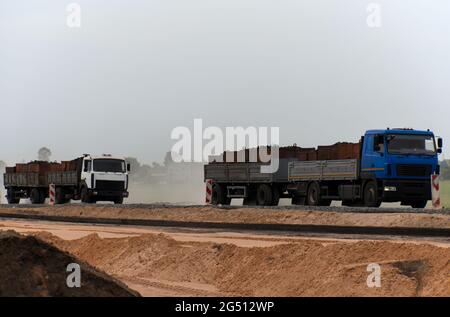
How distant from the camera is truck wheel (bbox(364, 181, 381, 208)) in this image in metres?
32.7

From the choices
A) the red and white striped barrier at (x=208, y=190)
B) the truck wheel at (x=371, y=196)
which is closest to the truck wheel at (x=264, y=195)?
the red and white striped barrier at (x=208, y=190)

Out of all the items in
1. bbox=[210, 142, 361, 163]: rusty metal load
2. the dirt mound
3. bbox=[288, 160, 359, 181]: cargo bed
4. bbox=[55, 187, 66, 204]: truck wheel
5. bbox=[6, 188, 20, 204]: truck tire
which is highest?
bbox=[210, 142, 361, 163]: rusty metal load

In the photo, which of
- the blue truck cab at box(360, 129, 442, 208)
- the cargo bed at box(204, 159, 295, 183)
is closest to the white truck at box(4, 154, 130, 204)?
the cargo bed at box(204, 159, 295, 183)

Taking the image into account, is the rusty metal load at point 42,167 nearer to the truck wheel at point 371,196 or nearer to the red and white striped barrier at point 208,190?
the red and white striped barrier at point 208,190

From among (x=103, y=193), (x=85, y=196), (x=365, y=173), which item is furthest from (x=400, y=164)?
(x=85, y=196)

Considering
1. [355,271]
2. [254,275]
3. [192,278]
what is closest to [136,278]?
[192,278]

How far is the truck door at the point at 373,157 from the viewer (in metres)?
32.4

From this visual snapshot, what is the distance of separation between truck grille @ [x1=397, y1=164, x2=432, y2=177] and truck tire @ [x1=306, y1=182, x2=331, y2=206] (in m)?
4.71

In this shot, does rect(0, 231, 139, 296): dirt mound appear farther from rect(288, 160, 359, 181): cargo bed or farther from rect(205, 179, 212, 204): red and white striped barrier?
rect(205, 179, 212, 204): red and white striped barrier

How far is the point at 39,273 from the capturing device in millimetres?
11312

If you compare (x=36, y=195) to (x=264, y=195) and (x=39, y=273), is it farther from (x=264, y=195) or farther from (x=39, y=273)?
(x=39, y=273)

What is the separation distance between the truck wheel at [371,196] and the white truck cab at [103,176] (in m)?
17.6

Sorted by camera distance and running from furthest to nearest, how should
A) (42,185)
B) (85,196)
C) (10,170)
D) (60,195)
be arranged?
(10,170)
(42,185)
(60,195)
(85,196)

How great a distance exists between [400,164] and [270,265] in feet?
51.2
